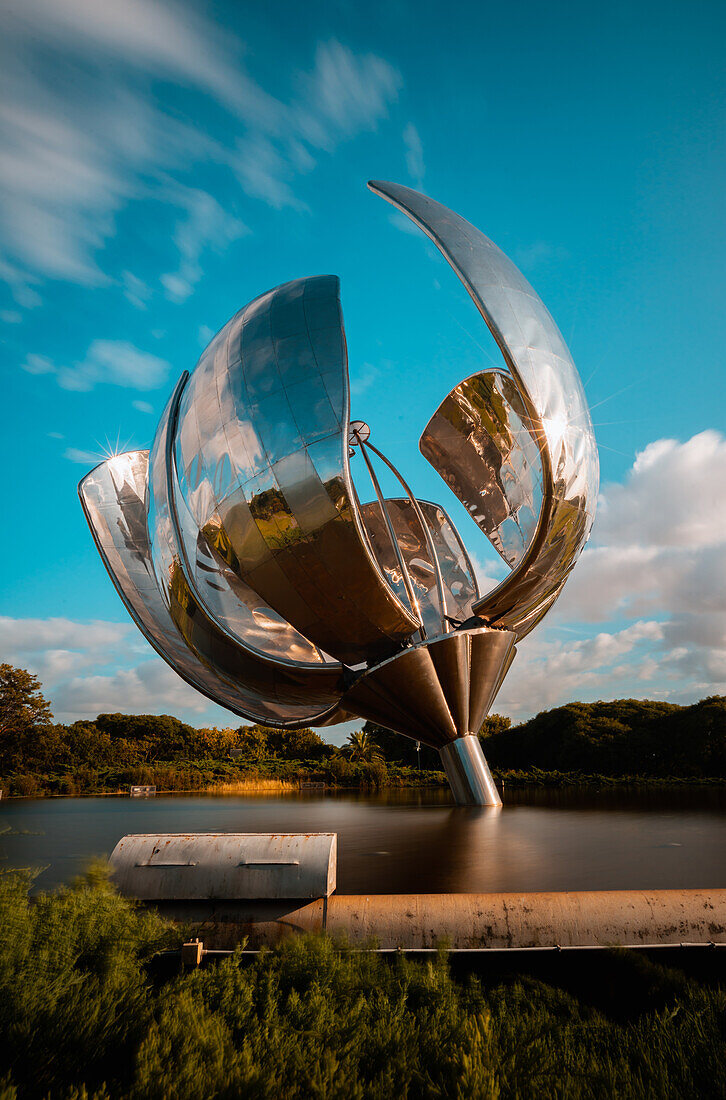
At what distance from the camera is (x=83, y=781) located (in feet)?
82.0

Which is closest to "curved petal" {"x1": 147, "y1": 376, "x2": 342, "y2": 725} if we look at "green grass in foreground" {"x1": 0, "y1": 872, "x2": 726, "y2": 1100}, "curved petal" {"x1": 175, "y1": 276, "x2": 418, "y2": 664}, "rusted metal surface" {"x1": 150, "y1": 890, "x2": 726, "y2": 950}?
"curved petal" {"x1": 175, "y1": 276, "x2": 418, "y2": 664}

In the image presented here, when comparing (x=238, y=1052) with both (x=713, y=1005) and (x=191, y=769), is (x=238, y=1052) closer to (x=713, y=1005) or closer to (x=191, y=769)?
(x=713, y=1005)

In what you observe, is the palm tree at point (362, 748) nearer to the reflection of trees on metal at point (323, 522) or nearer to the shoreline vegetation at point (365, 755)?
the shoreline vegetation at point (365, 755)

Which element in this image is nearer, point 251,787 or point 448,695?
point 448,695

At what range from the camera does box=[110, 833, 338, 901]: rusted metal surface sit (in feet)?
14.1

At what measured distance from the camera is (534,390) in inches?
299

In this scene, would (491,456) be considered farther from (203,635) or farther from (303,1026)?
(303,1026)

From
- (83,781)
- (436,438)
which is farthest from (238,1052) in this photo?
(83,781)

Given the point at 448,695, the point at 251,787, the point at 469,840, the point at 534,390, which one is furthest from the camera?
the point at 251,787

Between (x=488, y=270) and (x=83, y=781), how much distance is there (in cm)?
2417

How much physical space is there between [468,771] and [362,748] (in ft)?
86.5

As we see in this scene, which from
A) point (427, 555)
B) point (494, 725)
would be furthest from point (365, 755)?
point (427, 555)

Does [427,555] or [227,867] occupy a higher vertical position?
[427,555]

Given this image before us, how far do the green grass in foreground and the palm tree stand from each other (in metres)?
27.7
